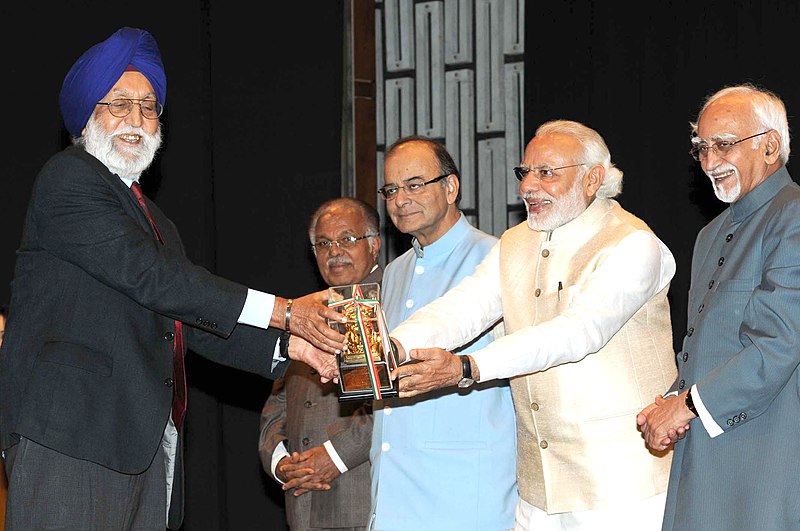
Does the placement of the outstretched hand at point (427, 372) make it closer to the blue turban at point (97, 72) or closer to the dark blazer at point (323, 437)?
the dark blazer at point (323, 437)

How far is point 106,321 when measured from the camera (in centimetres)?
301

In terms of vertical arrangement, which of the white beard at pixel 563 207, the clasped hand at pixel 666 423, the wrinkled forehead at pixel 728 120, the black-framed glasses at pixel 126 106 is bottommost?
the clasped hand at pixel 666 423

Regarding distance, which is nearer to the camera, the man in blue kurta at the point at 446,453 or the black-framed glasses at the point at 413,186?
the man in blue kurta at the point at 446,453

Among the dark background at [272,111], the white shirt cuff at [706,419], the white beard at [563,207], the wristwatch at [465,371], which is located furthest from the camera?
the dark background at [272,111]

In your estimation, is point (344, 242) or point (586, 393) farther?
point (344, 242)

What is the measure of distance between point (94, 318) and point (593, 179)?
5.33ft

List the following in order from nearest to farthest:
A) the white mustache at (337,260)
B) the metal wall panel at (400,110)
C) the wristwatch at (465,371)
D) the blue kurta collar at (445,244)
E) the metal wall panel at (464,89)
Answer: the wristwatch at (465,371), the blue kurta collar at (445,244), the white mustache at (337,260), the metal wall panel at (464,89), the metal wall panel at (400,110)

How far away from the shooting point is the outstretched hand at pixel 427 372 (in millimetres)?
3186

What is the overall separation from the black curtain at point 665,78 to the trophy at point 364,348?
242 centimetres

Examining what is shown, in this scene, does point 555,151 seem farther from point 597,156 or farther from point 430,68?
point 430,68

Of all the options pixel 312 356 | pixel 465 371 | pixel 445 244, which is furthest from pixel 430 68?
pixel 465 371

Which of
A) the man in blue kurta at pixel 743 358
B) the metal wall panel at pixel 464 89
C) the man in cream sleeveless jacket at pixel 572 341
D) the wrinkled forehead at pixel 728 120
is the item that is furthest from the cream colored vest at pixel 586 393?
the metal wall panel at pixel 464 89

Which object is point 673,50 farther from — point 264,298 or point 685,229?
point 264,298

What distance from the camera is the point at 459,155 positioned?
6.11 meters
